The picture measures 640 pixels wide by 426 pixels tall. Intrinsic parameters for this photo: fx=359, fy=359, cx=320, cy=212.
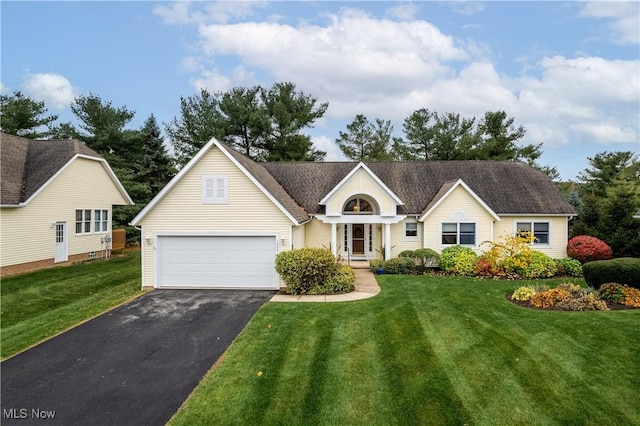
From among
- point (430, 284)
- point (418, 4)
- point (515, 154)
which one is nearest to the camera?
point (430, 284)

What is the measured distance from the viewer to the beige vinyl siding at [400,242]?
19.7 meters

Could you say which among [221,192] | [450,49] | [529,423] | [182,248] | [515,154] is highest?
[450,49]

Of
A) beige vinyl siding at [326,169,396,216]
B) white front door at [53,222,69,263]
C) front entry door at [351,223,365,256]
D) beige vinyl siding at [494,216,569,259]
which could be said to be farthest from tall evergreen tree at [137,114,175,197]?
beige vinyl siding at [494,216,569,259]

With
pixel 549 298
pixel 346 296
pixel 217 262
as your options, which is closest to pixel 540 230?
pixel 549 298

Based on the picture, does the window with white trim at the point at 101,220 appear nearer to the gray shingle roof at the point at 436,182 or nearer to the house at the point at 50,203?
the house at the point at 50,203

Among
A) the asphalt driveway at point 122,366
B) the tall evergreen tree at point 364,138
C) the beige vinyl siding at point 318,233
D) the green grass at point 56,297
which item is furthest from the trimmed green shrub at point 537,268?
the tall evergreen tree at point 364,138

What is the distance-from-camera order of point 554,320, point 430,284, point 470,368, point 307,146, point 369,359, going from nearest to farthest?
point 470,368
point 369,359
point 554,320
point 430,284
point 307,146

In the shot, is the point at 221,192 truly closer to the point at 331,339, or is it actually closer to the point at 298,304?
the point at 298,304

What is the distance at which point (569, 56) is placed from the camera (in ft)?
60.9

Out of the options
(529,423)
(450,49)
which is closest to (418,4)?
(450,49)

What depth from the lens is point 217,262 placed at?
14.8 m

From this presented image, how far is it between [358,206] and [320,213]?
2.23 metres

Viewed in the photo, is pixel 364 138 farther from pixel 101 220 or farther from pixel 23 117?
pixel 23 117

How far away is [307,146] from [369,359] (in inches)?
1134
